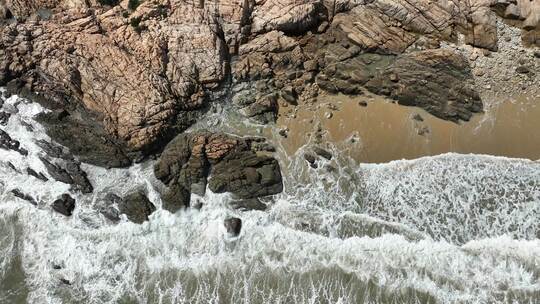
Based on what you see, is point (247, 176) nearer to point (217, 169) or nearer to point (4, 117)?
point (217, 169)

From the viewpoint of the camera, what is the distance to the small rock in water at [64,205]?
71.6ft

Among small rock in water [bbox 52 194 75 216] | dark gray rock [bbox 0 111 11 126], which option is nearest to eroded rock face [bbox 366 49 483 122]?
small rock in water [bbox 52 194 75 216]

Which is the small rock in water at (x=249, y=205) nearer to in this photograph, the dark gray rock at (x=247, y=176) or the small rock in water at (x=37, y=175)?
the dark gray rock at (x=247, y=176)

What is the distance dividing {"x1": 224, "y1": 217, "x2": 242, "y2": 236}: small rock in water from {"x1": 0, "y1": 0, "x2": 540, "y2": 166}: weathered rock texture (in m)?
5.37

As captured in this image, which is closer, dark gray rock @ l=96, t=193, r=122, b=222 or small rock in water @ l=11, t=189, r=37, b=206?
dark gray rock @ l=96, t=193, r=122, b=222

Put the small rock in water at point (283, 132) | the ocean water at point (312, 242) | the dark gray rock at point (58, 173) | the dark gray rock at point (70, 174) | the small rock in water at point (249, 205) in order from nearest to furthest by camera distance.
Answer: the ocean water at point (312, 242)
the small rock in water at point (249, 205)
the small rock in water at point (283, 132)
the dark gray rock at point (70, 174)
the dark gray rock at point (58, 173)

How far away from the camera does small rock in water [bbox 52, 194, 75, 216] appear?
71.6 feet

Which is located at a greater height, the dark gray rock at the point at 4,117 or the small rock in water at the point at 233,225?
the dark gray rock at the point at 4,117

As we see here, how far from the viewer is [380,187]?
67.6ft

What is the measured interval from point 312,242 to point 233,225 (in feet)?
12.9

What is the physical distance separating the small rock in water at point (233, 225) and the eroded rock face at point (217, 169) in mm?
1240

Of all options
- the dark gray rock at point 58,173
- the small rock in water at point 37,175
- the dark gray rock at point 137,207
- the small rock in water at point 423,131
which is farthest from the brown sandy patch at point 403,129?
the small rock in water at point 37,175

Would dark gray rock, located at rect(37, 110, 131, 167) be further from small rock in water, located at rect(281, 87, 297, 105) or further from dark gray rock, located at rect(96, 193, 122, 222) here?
small rock in water, located at rect(281, 87, 297, 105)

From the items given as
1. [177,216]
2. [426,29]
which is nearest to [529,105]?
[426,29]
